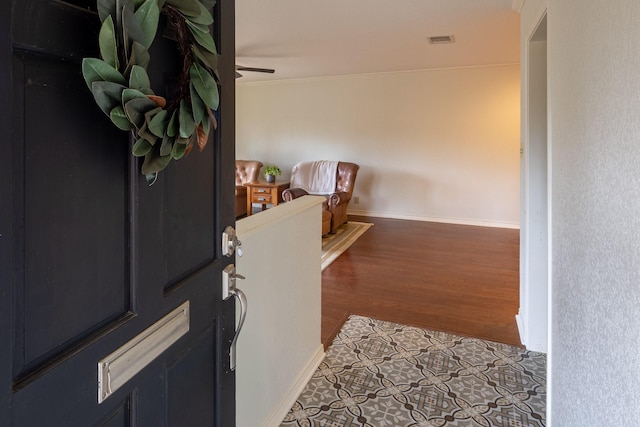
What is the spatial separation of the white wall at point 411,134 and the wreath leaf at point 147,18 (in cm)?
601

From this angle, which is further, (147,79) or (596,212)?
(596,212)

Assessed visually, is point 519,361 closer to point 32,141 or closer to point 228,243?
point 228,243

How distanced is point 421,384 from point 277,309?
36.8 inches

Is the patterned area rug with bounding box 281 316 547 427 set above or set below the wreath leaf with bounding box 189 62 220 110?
below

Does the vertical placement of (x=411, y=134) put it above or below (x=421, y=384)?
above

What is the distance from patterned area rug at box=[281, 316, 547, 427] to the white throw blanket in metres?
3.81

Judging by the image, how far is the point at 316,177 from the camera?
21.1 ft

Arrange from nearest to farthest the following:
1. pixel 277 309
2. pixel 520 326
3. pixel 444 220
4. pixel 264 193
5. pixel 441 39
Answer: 1. pixel 277 309
2. pixel 520 326
3. pixel 441 39
4. pixel 264 193
5. pixel 444 220

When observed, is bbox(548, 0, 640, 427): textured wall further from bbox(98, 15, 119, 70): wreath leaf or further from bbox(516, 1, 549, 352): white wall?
bbox(98, 15, 119, 70): wreath leaf

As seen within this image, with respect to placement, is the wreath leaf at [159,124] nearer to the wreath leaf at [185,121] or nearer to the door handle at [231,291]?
the wreath leaf at [185,121]

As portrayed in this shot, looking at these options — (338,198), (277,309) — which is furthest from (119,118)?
(338,198)

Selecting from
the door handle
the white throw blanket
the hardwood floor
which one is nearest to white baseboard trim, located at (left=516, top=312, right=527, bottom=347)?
the hardwood floor

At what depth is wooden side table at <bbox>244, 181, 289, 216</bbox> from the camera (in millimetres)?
6152

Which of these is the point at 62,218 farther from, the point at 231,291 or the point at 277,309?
the point at 277,309
